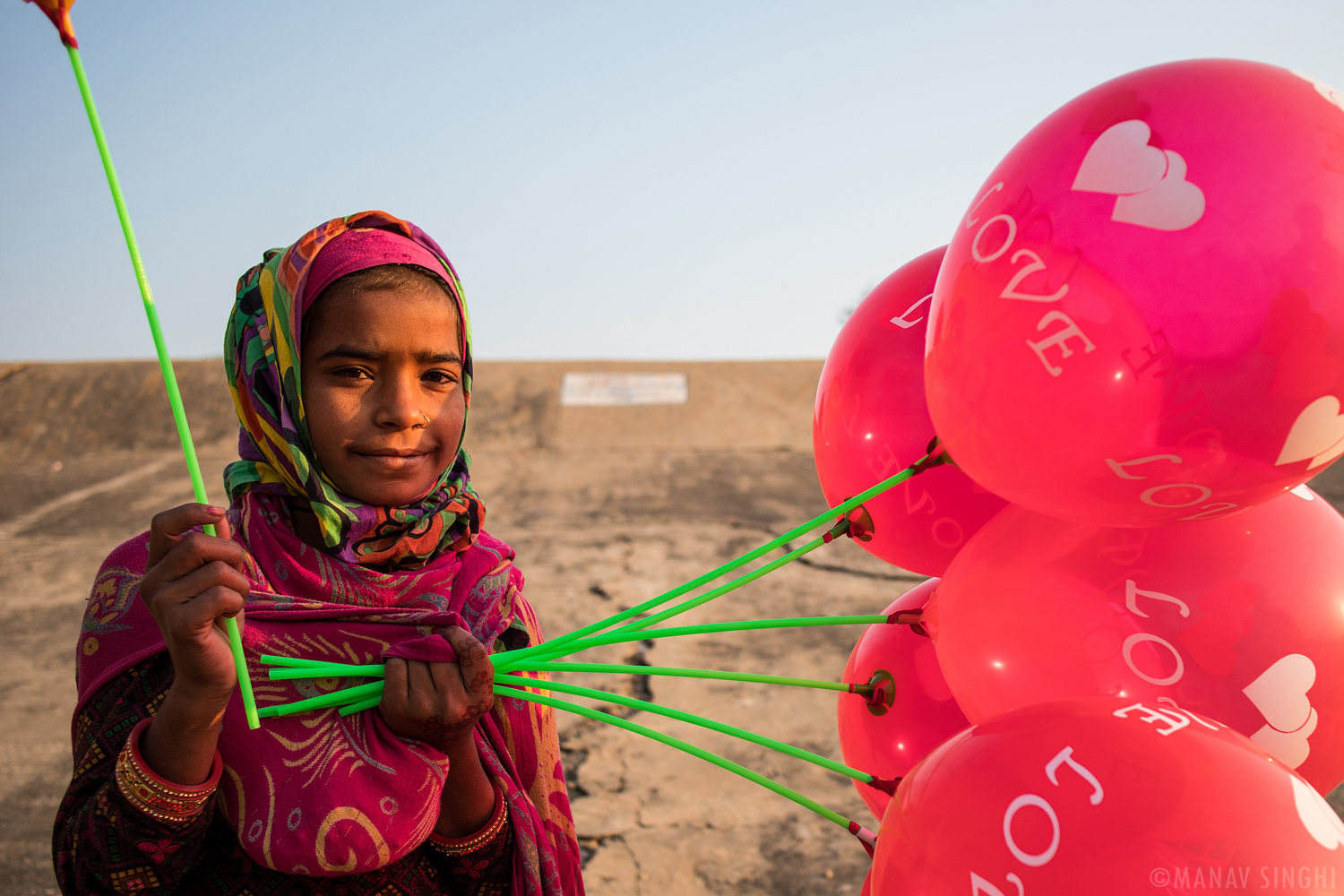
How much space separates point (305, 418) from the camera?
104cm

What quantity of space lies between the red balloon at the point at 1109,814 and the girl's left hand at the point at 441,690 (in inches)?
18.9

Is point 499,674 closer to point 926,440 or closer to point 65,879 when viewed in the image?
point 65,879

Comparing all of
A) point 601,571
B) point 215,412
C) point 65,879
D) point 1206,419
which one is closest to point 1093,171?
point 1206,419

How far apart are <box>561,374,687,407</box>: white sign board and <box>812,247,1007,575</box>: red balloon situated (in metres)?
7.87

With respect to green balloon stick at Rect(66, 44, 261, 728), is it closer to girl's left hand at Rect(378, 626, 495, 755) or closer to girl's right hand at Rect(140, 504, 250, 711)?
girl's right hand at Rect(140, 504, 250, 711)

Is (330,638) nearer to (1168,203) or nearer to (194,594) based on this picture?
(194,594)

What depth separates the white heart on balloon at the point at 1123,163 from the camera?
0.77 metres

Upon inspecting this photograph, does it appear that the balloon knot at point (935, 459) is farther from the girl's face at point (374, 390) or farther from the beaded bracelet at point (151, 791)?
the beaded bracelet at point (151, 791)

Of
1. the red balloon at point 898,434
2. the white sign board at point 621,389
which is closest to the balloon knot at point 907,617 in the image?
the red balloon at point 898,434

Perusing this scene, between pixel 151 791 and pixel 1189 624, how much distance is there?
1.10 metres

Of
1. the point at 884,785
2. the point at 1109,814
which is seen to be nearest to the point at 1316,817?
the point at 1109,814

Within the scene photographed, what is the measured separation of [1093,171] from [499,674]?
0.84 m

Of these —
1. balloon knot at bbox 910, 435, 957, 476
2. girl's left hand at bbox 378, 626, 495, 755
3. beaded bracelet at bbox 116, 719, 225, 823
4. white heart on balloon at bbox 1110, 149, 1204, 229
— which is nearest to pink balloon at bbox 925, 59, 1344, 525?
white heart on balloon at bbox 1110, 149, 1204, 229

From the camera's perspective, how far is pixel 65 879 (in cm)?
92
